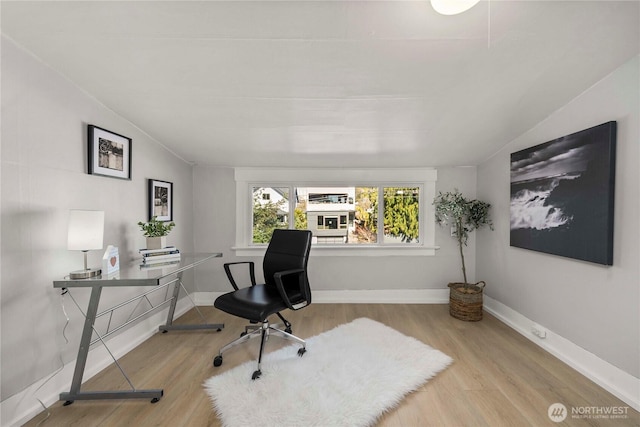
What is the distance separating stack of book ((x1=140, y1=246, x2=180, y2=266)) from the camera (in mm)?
2098

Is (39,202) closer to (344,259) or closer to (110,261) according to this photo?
(110,261)

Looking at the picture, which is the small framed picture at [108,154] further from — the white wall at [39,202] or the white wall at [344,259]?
the white wall at [344,259]

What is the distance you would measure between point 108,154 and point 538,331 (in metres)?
4.09

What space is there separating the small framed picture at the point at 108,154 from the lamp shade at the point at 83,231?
487mm

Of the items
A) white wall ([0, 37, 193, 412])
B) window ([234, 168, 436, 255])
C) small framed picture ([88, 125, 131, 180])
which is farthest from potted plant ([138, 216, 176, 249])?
window ([234, 168, 436, 255])

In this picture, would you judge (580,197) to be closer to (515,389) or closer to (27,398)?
(515,389)

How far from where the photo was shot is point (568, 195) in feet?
6.57

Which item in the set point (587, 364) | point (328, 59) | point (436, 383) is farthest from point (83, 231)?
point (587, 364)

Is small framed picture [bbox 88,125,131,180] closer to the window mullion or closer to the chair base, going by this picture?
the chair base

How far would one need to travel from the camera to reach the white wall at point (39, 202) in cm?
140

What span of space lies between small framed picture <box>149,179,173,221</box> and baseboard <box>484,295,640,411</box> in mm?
3897

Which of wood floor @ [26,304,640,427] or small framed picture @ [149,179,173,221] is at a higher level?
small framed picture @ [149,179,173,221]

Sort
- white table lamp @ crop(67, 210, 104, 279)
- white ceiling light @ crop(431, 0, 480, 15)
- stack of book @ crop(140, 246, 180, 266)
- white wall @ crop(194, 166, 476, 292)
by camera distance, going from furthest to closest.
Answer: white wall @ crop(194, 166, 476, 292) → stack of book @ crop(140, 246, 180, 266) → white table lamp @ crop(67, 210, 104, 279) → white ceiling light @ crop(431, 0, 480, 15)

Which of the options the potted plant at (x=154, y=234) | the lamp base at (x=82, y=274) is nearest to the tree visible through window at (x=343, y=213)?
the potted plant at (x=154, y=234)
